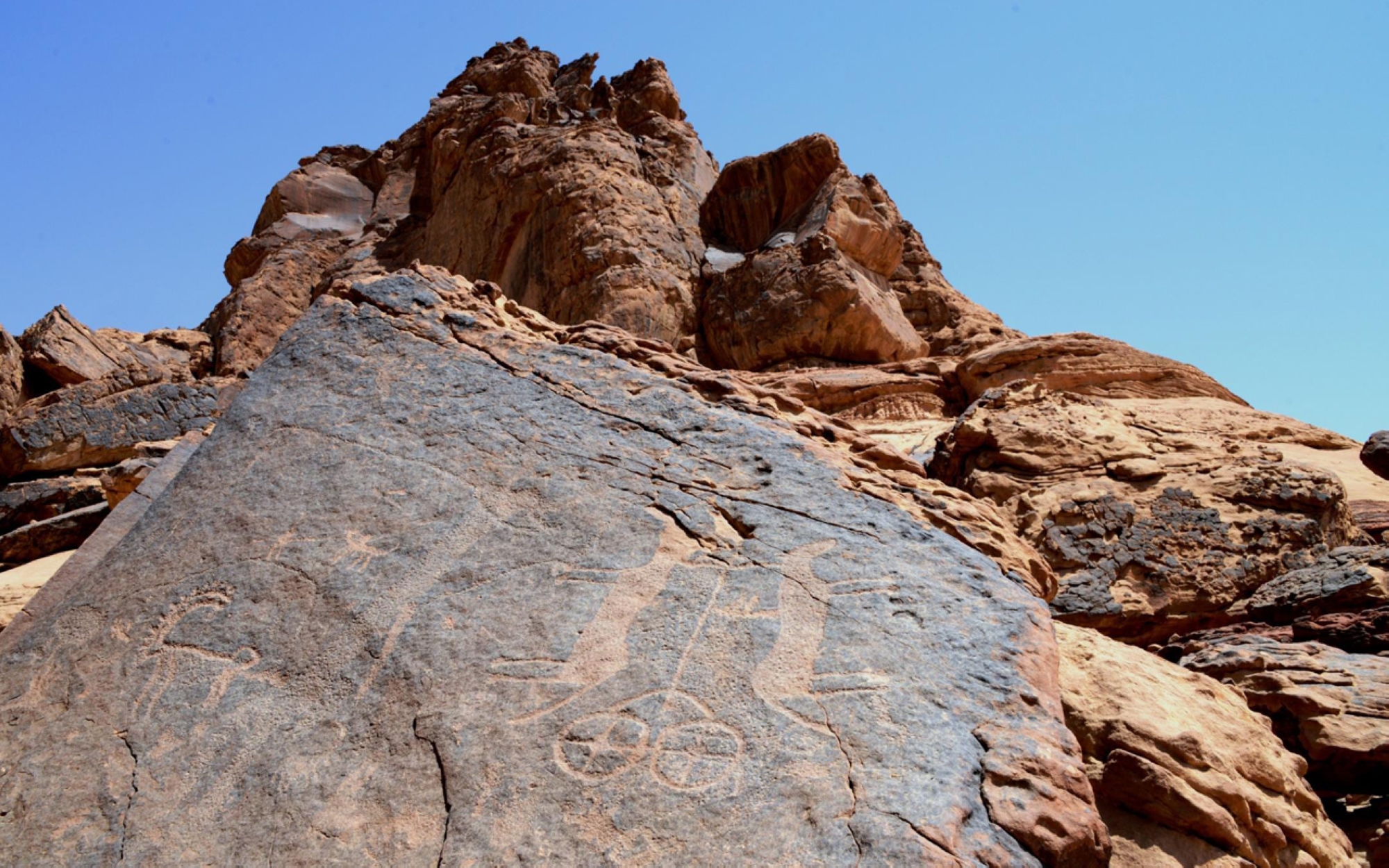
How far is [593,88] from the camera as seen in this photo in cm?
1542

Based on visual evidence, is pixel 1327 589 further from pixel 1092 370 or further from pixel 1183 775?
pixel 1092 370

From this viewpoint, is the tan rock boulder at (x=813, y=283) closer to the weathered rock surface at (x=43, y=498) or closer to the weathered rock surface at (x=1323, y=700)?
the weathered rock surface at (x=43, y=498)

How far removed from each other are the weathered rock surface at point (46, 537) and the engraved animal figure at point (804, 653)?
23.1 feet

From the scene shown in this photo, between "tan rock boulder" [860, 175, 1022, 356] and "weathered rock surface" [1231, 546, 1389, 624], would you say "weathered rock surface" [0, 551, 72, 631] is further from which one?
"tan rock boulder" [860, 175, 1022, 356]

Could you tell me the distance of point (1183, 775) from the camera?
8.38 feet

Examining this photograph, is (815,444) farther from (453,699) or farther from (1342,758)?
(1342,758)

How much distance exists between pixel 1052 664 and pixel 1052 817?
525 millimetres

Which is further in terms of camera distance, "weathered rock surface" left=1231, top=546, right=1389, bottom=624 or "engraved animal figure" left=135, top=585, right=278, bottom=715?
"weathered rock surface" left=1231, top=546, right=1389, bottom=624

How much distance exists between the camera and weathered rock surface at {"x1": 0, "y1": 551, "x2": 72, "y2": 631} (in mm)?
5637

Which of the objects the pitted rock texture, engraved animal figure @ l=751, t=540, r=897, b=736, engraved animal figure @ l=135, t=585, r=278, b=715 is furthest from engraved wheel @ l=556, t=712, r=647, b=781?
the pitted rock texture

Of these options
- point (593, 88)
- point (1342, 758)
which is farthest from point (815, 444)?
point (593, 88)

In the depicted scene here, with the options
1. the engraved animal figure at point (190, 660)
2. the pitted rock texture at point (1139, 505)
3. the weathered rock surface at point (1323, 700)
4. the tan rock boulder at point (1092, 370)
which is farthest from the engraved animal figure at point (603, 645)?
the tan rock boulder at point (1092, 370)

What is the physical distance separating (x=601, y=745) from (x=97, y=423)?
833 cm

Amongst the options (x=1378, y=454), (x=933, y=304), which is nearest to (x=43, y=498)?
(x=933, y=304)
